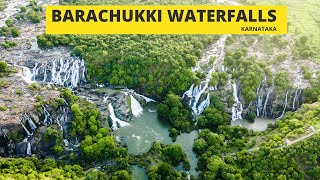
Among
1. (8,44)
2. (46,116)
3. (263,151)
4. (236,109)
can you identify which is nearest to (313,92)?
(236,109)

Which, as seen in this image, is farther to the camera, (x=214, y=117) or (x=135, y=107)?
(x=135, y=107)

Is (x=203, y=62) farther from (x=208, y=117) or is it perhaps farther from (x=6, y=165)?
(x=6, y=165)

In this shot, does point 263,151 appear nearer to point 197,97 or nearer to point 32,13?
point 197,97

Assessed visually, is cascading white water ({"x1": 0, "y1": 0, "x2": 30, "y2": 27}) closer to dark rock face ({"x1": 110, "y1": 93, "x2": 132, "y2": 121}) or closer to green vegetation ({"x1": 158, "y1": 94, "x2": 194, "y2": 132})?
dark rock face ({"x1": 110, "y1": 93, "x2": 132, "y2": 121})

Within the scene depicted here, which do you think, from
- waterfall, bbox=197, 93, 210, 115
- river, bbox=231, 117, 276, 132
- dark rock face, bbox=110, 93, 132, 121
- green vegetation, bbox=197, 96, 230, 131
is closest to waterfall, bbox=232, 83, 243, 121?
river, bbox=231, 117, 276, 132

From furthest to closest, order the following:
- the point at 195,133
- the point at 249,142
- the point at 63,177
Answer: the point at 195,133 < the point at 249,142 < the point at 63,177

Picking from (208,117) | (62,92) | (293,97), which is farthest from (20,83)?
(293,97)

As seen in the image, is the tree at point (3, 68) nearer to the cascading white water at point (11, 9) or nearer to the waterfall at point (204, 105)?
the cascading white water at point (11, 9)
